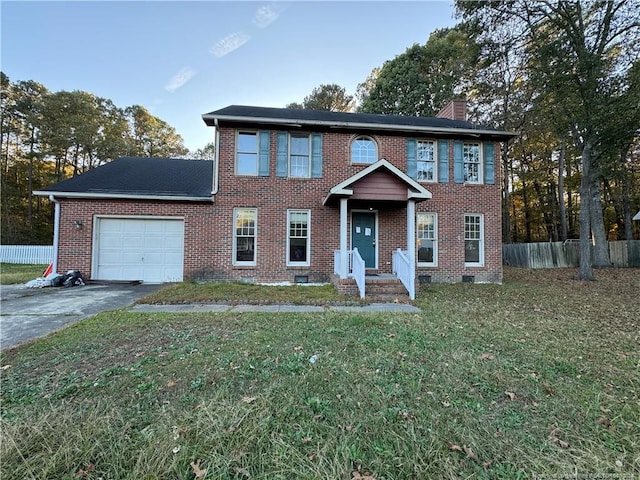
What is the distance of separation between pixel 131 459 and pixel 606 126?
45.5 ft

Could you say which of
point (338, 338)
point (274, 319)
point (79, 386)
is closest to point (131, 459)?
point (79, 386)

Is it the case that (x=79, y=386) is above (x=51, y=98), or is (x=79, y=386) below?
below

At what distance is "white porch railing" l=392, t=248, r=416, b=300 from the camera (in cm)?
765

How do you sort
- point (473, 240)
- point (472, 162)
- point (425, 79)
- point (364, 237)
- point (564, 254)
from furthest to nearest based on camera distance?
point (425, 79) → point (564, 254) → point (472, 162) → point (473, 240) → point (364, 237)

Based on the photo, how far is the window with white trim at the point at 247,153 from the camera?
9.82 meters

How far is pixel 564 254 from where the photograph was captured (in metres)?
16.6

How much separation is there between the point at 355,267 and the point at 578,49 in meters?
10.1

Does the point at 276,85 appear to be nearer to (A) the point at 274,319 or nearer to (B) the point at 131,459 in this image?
(A) the point at 274,319

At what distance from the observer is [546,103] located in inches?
394

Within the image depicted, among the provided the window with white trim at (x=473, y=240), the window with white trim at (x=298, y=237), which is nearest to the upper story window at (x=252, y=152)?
the window with white trim at (x=298, y=237)

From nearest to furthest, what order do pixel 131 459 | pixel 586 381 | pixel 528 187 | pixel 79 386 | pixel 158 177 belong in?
pixel 131 459 < pixel 79 386 < pixel 586 381 < pixel 158 177 < pixel 528 187

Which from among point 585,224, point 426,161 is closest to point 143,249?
point 426,161

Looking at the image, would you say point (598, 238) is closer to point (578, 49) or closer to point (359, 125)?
point (578, 49)

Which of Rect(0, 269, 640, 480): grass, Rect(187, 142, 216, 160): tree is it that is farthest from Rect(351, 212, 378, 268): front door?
Rect(187, 142, 216, 160): tree
